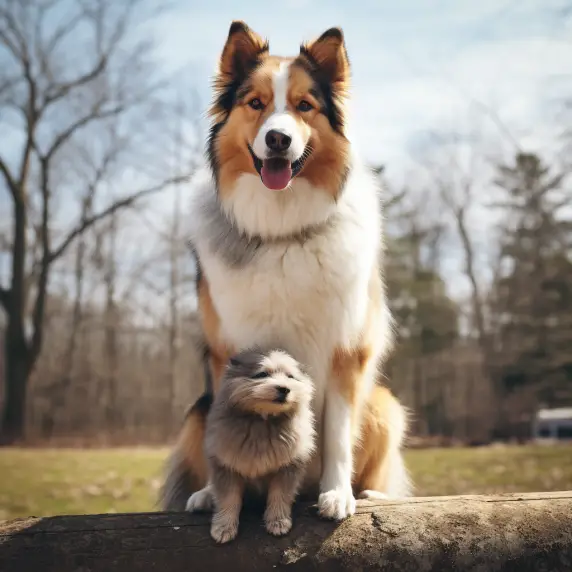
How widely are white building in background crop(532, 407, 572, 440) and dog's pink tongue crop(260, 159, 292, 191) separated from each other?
1918 cm

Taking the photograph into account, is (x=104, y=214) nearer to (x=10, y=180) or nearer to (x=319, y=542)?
(x=10, y=180)

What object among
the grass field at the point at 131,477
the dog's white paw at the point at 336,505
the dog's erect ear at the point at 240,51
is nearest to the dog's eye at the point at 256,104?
the dog's erect ear at the point at 240,51

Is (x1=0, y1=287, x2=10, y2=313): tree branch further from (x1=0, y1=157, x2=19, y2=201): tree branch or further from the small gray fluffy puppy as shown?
the small gray fluffy puppy

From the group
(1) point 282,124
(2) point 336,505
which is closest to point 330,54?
(1) point 282,124

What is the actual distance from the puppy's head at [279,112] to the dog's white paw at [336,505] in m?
1.68

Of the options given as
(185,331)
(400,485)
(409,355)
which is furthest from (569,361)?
(400,485)

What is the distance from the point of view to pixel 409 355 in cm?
2203

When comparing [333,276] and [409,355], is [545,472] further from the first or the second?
[409,355]

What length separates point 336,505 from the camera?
3.24 meters

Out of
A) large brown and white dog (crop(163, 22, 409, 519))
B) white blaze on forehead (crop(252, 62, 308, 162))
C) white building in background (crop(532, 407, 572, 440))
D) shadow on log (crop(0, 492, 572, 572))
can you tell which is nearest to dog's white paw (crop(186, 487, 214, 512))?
large brown and white dog (crop(163, 22, 409, 519))

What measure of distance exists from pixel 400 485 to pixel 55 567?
243cm

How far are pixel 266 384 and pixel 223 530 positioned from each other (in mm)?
736

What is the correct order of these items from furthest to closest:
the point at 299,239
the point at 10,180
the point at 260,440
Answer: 1. the point at 10,180
2. the point at 299,239
3. the point at 260,440

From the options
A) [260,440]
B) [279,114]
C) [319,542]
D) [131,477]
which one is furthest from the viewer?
[131,477]
